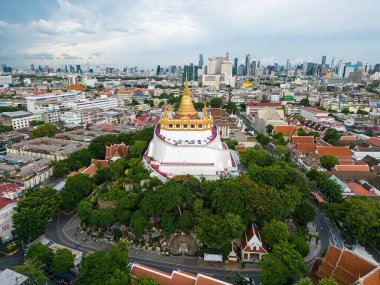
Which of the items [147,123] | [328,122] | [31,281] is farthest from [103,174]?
[328,122]

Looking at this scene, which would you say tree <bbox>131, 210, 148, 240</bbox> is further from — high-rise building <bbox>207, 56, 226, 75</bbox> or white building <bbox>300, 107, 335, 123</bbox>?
high-rise building <bbox>207, 56, 226, 75</bbox>

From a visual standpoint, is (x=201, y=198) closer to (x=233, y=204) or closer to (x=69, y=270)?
(x=233, y=204)

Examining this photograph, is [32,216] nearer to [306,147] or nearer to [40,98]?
[306,147]

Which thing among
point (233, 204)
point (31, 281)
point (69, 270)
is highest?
point (233, 204)

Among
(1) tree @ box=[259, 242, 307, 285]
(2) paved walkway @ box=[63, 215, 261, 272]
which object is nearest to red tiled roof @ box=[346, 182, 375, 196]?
(2) paved walkway @ box=[63, 215, 261, 272]

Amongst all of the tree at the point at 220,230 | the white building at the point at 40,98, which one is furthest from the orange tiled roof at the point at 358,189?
the white building at the point at 40,98

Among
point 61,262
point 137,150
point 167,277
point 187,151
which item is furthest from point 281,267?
point 137,150
